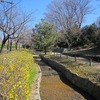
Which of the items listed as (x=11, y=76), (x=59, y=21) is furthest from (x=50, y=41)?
(x=11, y=76)

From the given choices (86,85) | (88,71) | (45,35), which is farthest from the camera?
(45,35)

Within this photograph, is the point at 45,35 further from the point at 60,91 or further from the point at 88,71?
the point at 60,91

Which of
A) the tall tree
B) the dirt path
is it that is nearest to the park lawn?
the dirt path

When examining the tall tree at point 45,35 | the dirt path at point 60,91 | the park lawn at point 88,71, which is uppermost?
the tall tree at point 45,35

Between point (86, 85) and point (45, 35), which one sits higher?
point (45, 35)

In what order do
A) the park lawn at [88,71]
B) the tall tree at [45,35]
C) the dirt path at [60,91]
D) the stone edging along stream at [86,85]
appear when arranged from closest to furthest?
the stone edging along stream at [86,85] → the dirt path at [60,91] → the park lawn at [88,71] → the tall tree at [45,35]

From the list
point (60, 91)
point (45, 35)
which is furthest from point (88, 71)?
point (45, 35)

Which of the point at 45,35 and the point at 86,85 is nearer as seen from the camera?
the point at 86,85

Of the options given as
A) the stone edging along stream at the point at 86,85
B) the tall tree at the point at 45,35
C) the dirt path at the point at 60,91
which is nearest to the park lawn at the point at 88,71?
the stone edging along stream at the point at 86,85

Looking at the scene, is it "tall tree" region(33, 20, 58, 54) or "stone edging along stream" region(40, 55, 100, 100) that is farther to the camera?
"tall tree" region(33, 20, 58, 54)

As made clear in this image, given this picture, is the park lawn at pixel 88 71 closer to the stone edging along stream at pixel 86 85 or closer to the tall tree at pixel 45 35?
the stone edging along stream at pixel 86 85

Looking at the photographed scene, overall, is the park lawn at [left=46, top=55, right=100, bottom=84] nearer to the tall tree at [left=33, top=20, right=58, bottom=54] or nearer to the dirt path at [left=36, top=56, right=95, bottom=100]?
the dirt path at [left=36, top=56, right=95, bottom=100]

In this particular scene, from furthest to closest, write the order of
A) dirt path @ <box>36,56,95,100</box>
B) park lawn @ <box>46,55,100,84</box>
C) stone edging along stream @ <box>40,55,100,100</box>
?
park lawn @ <box>46,55,100,84</box> → dirt path @ <box>36,56,95,100</box> → stone edging along stream @ <box>40,55,100,100</box>

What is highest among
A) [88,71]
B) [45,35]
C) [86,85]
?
[45,35]
